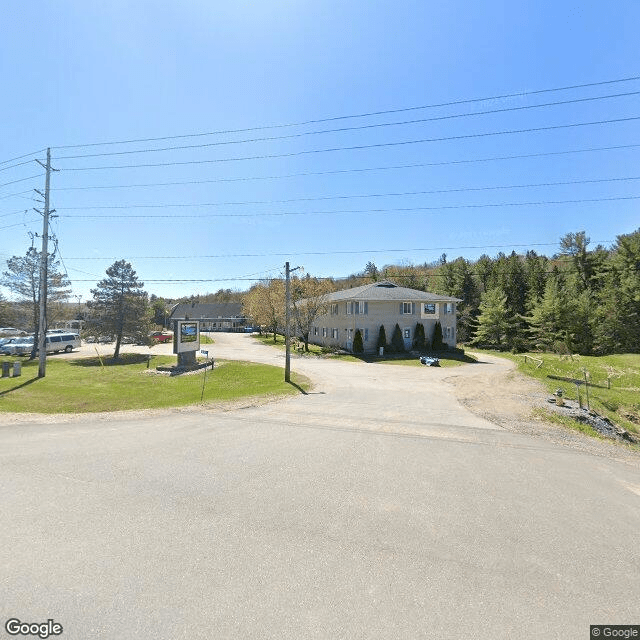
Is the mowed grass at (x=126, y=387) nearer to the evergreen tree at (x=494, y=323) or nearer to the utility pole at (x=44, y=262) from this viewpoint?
the utility pole at (x=44, y=262)

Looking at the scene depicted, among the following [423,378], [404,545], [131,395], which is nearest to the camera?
[404,545]

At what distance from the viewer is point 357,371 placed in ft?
88.6

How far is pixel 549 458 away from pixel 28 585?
37.0 ft

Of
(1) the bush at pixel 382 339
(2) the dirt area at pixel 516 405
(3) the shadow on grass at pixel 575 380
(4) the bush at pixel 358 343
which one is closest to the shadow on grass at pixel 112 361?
(4) the bush at pixel 358 343

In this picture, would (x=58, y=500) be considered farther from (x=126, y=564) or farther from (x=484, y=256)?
(x=484, y=256)

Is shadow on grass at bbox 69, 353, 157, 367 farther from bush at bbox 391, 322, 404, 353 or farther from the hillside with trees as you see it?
the hillside with trees

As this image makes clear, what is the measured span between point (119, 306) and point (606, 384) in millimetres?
42387

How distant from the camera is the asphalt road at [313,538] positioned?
12.5ft

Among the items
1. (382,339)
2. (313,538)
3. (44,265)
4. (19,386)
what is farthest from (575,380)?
(44,265)

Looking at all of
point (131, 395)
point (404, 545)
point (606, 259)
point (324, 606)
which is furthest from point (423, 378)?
point (606, 259)

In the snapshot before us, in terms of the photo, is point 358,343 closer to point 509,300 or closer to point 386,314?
point 386,314

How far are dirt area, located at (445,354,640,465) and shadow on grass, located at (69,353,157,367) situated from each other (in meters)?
28.9

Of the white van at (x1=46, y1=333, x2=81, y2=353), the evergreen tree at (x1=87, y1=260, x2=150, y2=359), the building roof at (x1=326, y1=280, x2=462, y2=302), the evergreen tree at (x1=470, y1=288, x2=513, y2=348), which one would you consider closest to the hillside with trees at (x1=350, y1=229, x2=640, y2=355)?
the evergreen tree at (x1=470, y1=288, x2=513, y2=348)

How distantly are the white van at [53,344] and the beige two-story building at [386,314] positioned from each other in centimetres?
3164
